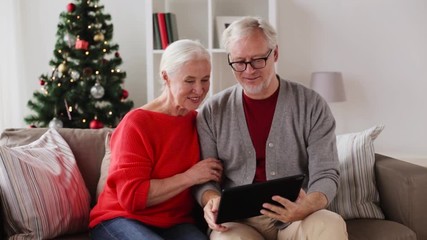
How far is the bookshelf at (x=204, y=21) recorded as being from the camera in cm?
355

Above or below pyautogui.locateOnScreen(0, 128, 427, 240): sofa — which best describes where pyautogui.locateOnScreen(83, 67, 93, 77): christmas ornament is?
above

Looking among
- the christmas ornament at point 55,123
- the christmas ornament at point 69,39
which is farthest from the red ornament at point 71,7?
the christmas ornament at point 55,123

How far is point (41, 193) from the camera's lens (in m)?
1.85

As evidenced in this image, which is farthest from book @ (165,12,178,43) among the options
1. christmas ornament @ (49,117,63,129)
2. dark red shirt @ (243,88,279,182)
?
dark red shirt @ (243,88,279,182)

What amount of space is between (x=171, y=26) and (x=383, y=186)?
6.51ft

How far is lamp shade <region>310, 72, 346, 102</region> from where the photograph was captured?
11.6 ft

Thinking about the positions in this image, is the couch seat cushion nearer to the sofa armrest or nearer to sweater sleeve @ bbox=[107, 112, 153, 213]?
the sofa armrest

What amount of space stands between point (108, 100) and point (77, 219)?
Result: 1.63 metres

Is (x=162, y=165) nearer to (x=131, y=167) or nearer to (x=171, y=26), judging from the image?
(x=131, y=167)

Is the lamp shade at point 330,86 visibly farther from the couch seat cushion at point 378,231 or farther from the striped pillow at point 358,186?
the couch seat cushion at point 378,231

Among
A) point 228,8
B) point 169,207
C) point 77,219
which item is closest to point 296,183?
point 169,207

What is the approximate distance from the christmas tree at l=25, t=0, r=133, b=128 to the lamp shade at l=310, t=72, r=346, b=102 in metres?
1.36

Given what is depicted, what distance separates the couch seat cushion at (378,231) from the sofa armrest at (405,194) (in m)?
0.05

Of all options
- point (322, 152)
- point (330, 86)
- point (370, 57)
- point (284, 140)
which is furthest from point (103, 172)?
point (370, 57)
